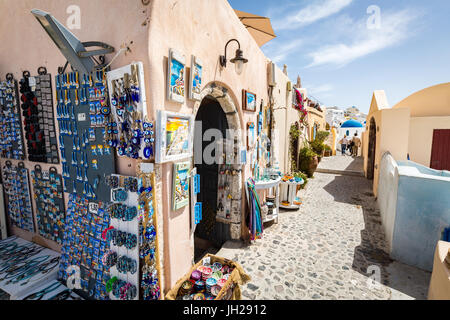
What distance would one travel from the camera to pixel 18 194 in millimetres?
3688

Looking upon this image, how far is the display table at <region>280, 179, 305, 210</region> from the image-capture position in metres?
6.14

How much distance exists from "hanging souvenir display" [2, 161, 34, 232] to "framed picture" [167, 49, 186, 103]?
10.7ft

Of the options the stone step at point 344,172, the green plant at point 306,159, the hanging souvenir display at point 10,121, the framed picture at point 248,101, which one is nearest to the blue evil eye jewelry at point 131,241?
the hanging souvenir display at point 10,121

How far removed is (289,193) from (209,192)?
2.88 m

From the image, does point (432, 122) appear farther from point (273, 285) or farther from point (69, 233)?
point (69, 233)

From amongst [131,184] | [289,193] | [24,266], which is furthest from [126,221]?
[289,193]

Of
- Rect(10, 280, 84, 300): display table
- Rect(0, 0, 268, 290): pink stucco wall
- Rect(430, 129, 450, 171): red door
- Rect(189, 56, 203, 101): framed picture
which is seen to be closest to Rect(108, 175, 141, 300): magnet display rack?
Rect(0, 0, 268, 290): pink stucco wall

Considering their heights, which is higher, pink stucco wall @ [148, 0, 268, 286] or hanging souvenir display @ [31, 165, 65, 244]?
pink stucco wall @ [148, 0, 268, 286]

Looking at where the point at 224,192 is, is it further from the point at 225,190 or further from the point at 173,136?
the point at 173,136

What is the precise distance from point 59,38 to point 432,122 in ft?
40.1

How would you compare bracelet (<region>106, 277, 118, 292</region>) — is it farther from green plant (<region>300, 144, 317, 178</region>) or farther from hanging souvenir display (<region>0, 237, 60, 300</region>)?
green plant (<region>300, 144, 317, 178</region>)

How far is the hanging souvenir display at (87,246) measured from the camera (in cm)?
254

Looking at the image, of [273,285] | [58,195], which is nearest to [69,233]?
[58,195]

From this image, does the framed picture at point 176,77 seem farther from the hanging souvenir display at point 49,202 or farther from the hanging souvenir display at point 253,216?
the hanging souvenir display at point 253,216
